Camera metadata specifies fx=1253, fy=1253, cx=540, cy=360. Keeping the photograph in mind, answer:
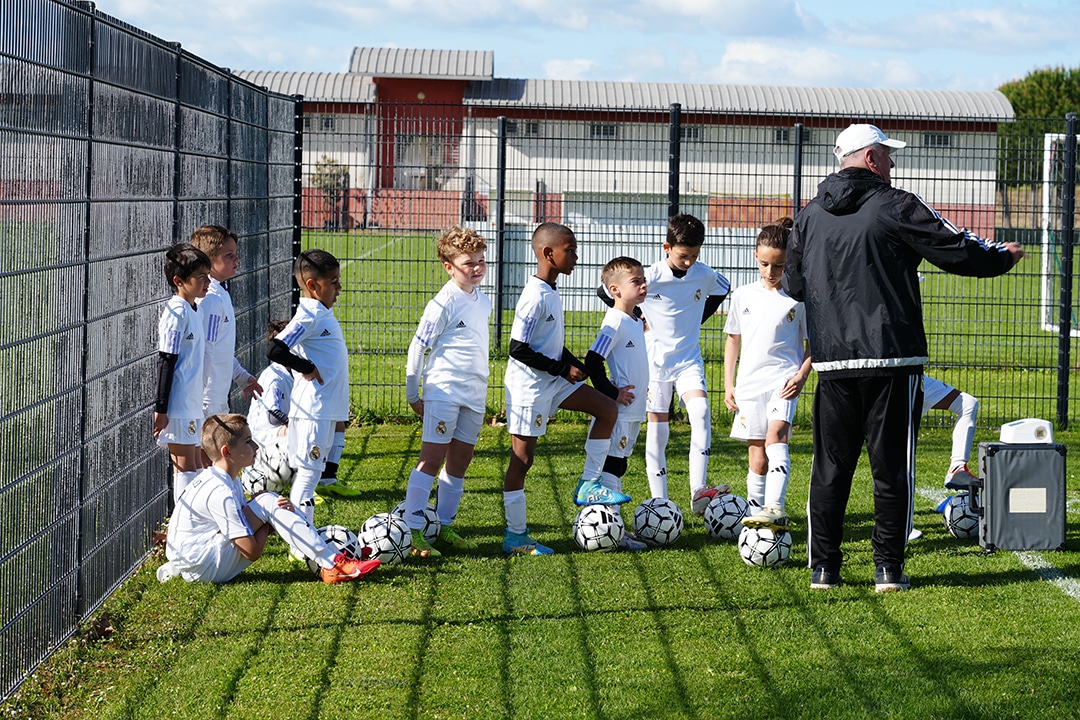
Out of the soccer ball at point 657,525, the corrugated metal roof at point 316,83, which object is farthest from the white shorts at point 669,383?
the corrugated metal roof at point 316,83

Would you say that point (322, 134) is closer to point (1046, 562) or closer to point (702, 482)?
point (702, 482)

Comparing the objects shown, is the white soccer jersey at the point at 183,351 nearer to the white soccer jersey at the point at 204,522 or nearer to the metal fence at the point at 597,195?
the white soccer jersey at the point at 204,522

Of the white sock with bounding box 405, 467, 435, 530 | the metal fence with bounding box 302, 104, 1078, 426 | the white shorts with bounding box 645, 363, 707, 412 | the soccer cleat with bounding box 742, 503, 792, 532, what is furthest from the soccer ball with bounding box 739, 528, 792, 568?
the metal fence with bounding box 302, 104, 1078, 426

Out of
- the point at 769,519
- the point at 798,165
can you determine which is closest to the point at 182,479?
the point at 769,519

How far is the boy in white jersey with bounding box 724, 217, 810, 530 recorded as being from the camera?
298 inches

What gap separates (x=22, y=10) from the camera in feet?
15.6

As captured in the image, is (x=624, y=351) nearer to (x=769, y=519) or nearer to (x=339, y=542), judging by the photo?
(x=769, y=519)

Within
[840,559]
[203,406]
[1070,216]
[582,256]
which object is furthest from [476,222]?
[840,559]

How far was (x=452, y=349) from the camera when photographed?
7215 mm

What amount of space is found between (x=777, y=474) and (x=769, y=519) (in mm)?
473

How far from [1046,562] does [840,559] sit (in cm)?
131

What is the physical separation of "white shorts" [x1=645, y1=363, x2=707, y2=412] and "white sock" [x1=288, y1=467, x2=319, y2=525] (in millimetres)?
2199

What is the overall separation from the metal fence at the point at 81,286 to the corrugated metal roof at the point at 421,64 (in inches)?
1683

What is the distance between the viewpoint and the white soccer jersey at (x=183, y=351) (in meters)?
6.52
